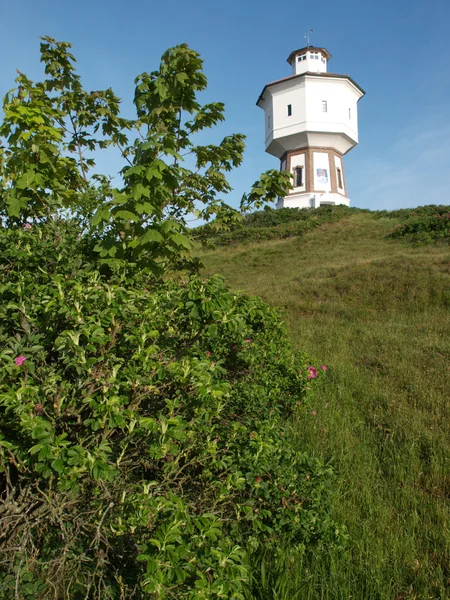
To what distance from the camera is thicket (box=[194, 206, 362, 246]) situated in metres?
24.6

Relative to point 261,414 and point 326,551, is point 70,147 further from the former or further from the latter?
point 326,551

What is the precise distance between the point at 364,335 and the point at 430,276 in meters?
4.51

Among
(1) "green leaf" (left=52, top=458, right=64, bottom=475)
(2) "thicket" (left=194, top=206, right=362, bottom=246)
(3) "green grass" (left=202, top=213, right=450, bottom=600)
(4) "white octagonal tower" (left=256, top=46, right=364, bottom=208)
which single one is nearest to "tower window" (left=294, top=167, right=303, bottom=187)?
(4) "white octagonal tower" (left=256, top=46, right=364, bottom=208)

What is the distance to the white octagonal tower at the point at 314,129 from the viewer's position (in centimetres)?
3347

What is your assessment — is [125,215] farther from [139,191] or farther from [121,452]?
[121,452]

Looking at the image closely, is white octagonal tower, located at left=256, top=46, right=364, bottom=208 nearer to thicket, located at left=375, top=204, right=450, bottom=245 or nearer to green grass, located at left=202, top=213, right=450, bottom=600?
thicket, located at left=375, top=204, right=450, bottom=245

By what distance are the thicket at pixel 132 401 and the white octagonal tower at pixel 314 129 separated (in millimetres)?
31081

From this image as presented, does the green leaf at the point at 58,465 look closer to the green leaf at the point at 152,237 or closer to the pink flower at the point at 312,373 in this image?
the green leaf at the point at 152,237

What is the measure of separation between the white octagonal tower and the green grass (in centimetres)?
2342

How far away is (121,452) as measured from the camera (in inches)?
94.3

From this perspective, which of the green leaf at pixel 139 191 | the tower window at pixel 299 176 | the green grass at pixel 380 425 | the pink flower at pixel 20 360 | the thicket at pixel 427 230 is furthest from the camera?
the tower window at pixel 299 176

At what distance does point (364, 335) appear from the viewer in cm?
762

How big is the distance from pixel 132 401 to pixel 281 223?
26.6 metres

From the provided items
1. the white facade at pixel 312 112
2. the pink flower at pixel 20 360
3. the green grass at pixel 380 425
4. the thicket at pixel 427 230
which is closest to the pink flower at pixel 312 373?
the green grass at pixel 380 425
